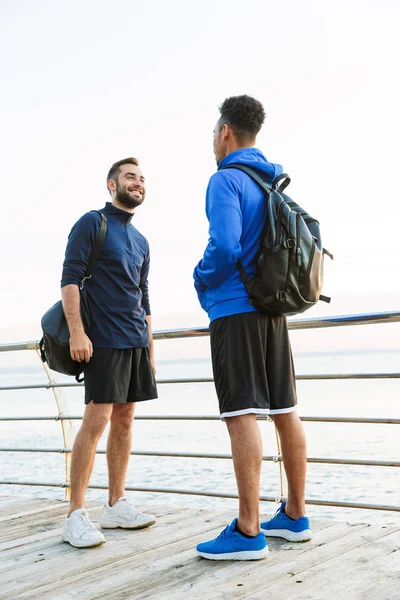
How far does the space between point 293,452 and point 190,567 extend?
554mm

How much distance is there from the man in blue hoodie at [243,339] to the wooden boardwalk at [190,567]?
157 mm

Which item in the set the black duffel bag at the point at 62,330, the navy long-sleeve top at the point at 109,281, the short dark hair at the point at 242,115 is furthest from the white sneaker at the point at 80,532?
the short dark hair at the point at 242,115

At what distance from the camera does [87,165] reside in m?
14.6

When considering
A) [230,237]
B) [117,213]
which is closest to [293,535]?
[230,237]

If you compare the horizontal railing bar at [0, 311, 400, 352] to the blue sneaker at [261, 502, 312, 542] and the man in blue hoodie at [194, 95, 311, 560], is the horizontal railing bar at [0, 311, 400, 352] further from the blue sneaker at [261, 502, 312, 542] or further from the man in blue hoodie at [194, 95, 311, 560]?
the blue sneaker at [261, 502, 312, 542]

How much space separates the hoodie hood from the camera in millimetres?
2615

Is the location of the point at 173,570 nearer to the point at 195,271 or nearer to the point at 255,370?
the point at 255,370

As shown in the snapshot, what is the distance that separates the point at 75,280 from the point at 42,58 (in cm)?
1122

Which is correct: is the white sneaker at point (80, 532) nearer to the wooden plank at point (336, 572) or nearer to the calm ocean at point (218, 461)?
the wooden plank at point (336, 572)

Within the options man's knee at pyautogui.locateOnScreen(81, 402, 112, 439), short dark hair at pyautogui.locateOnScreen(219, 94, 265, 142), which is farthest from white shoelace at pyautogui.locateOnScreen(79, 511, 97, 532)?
short dark hair at pyautogui.locateOnScreen(219, 94, 265, 142)

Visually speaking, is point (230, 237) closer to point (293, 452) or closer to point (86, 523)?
point (293, 452)

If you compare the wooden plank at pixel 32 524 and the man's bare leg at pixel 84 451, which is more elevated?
the man's bare leg at pixel 84 451

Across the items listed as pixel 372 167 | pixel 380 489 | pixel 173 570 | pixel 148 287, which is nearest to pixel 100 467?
pixel 380 489

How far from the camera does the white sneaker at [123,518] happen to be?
3.09 m
